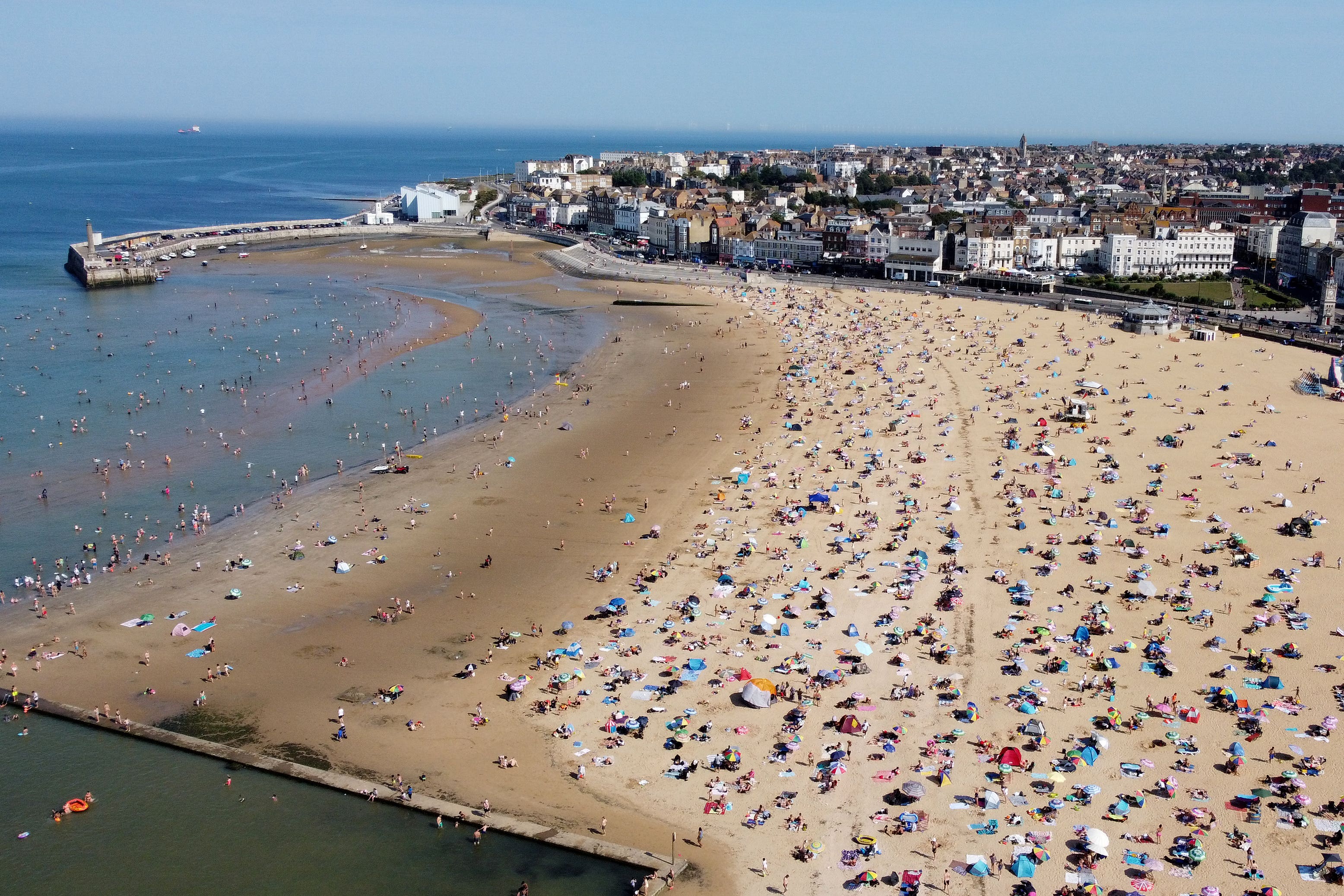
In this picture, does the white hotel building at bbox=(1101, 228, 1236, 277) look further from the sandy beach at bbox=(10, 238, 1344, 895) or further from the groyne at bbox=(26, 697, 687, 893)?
the groyne at bbox=(26, 697, 687, 893)

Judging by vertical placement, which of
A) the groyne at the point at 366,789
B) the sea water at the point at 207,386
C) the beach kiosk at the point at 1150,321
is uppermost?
the beach kiosk at the point at 1150,321

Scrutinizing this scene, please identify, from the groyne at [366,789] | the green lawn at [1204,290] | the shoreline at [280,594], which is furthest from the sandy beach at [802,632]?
the green lawn at [1204,290]

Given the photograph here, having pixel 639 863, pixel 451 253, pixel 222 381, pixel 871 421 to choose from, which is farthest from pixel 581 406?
pixel 451 253

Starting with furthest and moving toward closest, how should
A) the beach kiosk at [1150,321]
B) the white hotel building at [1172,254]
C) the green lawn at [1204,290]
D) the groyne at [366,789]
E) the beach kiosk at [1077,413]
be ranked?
the white hotel building at [1172,254]
the green lawn at [1204,290]
the beach kiosk at [1150,321]
the beach kiosk at [1077,413]
the groyne at [366,789]

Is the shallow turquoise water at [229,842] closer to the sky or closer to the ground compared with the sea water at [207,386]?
closer to the ground

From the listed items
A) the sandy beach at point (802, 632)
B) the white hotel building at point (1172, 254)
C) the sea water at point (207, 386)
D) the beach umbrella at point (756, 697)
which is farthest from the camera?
the white hotel building at point (1172, 254)

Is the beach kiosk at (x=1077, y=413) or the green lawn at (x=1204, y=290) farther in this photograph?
the green lawn at (x=1204, y=290)

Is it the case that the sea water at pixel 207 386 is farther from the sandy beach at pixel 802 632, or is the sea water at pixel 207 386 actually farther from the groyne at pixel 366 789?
the groyne at pixel 366 789
